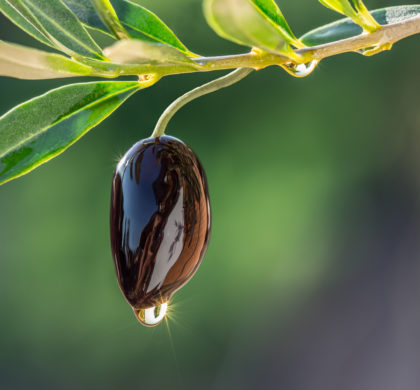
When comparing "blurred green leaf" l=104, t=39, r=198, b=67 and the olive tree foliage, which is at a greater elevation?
the olive tree foliage

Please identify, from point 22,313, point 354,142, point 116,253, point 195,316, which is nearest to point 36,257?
point 22,313

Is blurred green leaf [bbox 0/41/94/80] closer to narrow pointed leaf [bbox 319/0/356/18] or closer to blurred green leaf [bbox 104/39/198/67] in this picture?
blurred green leaf [bbox 104/39/198/67]

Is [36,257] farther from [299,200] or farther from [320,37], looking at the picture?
[320,37]

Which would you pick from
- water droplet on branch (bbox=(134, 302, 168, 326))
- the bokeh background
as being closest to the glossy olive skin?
water droplet on branch (bbox=(134, 302, 168, 326))

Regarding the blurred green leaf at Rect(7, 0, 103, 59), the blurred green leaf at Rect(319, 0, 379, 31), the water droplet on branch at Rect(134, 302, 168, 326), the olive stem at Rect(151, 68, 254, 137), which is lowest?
the water droplet on branch at Rect(134, 302, 168, 326)

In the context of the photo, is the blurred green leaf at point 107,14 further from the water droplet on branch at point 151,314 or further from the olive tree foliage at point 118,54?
the water droplet on branch at point 151,314

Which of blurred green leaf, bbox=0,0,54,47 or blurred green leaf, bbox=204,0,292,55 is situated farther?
blurred green leaf, bbox=0,0,54,47
